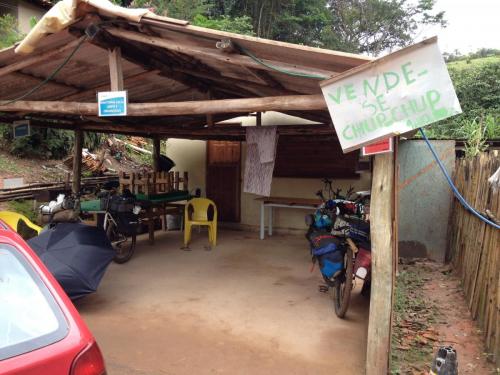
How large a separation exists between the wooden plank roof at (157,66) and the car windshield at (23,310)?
2131 mm

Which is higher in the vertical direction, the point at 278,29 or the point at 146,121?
the point at 278,29

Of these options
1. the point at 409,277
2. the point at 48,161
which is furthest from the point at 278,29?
the point at 409,277

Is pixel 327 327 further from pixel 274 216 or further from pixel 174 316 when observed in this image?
pixel 274 216

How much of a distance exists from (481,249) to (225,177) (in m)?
5.82

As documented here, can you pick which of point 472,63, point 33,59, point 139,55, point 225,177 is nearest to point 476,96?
point 472,63

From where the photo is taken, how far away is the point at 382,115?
262 cm

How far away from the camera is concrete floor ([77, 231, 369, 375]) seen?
126 inches

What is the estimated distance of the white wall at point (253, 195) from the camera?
7.99 meters

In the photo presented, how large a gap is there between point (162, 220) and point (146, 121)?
2.45m

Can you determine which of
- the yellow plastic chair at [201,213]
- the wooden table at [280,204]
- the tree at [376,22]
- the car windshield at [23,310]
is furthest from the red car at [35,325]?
the tree at [376,22]

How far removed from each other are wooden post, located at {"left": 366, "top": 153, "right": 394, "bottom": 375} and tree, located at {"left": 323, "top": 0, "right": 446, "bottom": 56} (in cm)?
2084

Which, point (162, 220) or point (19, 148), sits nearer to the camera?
point (162, 220)

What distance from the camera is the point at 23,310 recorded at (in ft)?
5.05

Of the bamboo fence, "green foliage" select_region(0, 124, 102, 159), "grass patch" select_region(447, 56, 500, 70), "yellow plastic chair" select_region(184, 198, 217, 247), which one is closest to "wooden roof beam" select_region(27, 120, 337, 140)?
"yellow plastic chair" select_region(184, 198, 217, 247)
